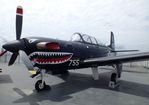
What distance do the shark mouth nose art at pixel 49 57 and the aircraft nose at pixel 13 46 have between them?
0.62 metres

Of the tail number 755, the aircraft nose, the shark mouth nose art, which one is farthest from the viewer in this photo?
the tail number 755

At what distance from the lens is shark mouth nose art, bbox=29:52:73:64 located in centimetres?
758

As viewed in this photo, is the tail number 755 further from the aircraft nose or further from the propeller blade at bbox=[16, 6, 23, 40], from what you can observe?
the propeller blade at bbox=[16, 6, 23, 40]

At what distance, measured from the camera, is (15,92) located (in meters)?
7.35

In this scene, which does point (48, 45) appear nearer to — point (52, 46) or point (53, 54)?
point (52, 46)

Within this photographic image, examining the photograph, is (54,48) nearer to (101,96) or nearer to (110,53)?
(101,96)

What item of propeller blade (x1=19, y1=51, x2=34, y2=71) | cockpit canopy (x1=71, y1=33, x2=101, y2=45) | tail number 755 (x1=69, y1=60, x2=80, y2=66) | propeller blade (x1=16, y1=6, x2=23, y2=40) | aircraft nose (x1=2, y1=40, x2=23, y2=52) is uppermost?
propeller blade (x1=16, y1=6, x2=23, y2=40)

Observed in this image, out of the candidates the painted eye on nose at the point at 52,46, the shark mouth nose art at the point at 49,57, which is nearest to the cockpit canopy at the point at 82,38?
the shark mouth nose art at the point at 49,57

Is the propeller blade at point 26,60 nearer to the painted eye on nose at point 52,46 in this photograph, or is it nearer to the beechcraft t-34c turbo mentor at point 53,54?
the beechcraft t-34c turbo mentor at point 53,54

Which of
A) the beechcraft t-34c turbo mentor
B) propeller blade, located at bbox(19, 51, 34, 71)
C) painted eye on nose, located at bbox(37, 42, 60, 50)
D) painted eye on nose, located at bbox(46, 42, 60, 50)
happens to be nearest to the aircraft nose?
the beechcraft t-34c turbo mentor

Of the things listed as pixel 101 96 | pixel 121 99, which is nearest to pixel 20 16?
pixel 101 96

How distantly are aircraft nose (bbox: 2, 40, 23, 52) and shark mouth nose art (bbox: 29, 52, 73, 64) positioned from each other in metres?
0.62

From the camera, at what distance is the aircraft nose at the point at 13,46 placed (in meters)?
7.03

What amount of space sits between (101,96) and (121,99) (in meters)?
0.81
